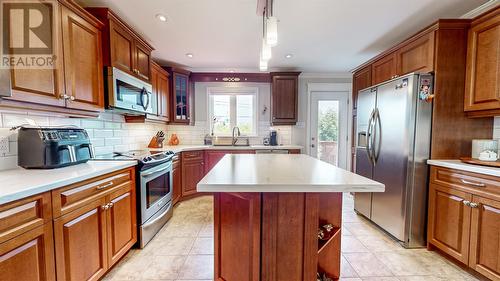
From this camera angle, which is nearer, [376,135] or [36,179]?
[36,179]

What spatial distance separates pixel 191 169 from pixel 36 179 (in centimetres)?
240

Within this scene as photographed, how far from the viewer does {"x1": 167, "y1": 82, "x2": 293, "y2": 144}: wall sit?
420 centimetres

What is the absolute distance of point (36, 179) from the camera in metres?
1.18

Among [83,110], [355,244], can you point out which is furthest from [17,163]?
[355,244]

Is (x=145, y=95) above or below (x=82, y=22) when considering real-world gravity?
below

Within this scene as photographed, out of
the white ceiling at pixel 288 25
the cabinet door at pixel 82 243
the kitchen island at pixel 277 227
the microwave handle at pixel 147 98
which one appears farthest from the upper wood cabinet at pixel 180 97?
the kitchen island at pixel 277 227

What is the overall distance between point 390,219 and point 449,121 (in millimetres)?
1156

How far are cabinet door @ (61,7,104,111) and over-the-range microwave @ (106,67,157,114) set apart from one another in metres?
0.07

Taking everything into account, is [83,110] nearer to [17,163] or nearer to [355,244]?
[17,163]

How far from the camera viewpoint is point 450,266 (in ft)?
5.99

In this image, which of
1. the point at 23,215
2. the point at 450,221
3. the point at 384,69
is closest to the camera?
the point at 23,215

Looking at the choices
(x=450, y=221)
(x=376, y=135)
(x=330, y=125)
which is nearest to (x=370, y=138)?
(x=376, y=135)

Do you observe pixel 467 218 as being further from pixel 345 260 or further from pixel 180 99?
pixel 180 99

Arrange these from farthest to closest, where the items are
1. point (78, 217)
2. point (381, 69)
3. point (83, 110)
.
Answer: point (381, 69)
point (83, 110)
point (78, 217)
